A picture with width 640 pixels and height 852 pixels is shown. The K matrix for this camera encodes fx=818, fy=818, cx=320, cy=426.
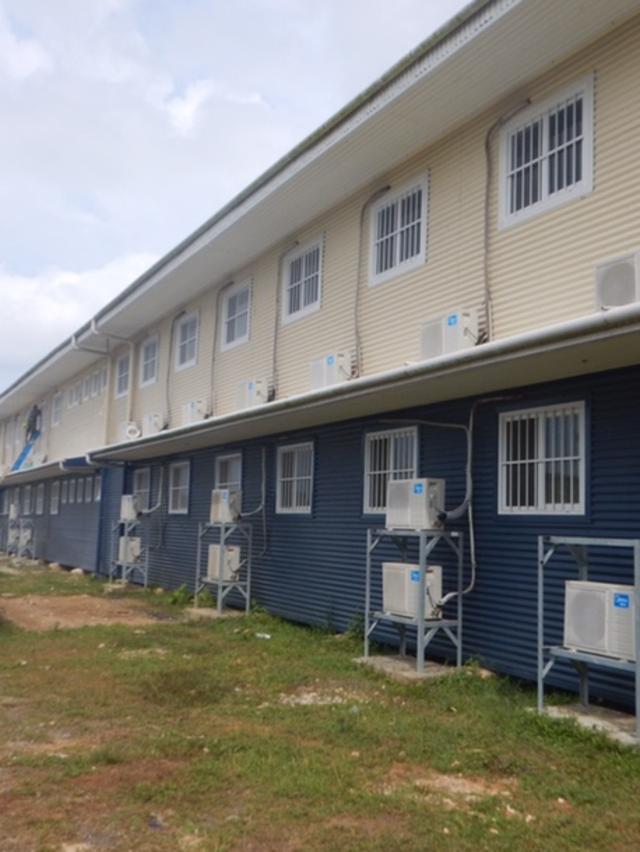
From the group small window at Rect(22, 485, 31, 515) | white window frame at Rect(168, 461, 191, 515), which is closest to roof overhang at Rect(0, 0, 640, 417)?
white window frame at Rect(168, 461, 191, 515)

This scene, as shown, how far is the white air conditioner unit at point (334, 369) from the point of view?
11.1m

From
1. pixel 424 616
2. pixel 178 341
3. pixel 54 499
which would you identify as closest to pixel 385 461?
pixel 424 616

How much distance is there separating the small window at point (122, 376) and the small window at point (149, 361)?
1.18m

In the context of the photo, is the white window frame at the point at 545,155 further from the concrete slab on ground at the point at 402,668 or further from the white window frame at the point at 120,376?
the white window frame at the point at 120,376

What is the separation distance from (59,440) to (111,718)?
21.7 m

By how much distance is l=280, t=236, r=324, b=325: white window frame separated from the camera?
12.3m

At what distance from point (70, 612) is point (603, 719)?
9830 mm

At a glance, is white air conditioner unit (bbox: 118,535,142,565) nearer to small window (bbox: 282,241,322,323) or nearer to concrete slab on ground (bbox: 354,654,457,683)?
small window (bbox: 282,241,322,323)

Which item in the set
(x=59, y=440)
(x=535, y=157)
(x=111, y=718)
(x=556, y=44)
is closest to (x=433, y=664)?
(x=111, y=718)

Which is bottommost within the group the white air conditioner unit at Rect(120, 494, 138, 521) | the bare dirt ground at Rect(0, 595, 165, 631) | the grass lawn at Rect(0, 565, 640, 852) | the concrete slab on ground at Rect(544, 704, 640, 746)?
the bare dirt ground at Rect(0, 595, 165, 631)

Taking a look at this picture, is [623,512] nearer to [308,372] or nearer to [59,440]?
[308,372]

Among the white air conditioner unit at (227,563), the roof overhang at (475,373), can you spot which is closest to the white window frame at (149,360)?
the white air conditioner unit at (227,563)

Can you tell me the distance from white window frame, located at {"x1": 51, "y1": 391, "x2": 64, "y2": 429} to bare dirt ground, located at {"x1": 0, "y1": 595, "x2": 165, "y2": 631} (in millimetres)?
12058

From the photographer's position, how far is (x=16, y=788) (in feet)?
16.4
